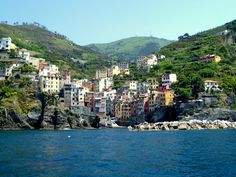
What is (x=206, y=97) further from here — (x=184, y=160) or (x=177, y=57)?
(x=184, y=160)

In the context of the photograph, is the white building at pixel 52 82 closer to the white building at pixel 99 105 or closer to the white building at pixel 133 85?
the white building at pixel 99 105

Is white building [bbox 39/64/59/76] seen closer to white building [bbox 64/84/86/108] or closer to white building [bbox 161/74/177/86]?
white building [bbox 64/84/86/108]

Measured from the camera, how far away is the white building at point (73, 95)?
13162 cm

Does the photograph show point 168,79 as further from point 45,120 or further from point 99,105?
point 45,120

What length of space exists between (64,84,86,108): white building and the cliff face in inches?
319

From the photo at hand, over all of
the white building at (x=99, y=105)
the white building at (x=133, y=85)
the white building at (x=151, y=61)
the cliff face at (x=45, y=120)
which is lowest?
the cliff face at (x=45, y=120)

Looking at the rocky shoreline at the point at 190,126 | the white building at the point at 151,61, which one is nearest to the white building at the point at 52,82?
the rocky shoreline at the point at 190,126

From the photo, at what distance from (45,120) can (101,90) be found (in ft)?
162

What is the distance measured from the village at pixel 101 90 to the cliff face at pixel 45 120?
410 centimetres

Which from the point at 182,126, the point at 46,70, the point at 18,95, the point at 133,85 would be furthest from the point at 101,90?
the point at 182,126

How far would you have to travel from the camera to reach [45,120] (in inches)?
4491

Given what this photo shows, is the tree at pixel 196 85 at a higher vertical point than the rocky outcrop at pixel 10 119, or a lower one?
higher

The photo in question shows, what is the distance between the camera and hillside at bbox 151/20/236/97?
129 meters

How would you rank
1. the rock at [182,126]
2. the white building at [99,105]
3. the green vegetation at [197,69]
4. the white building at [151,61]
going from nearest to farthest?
the rock at [182,126] → the green vegetation at [197,69] → the white building at [99,105] → the white building at [151,61]
